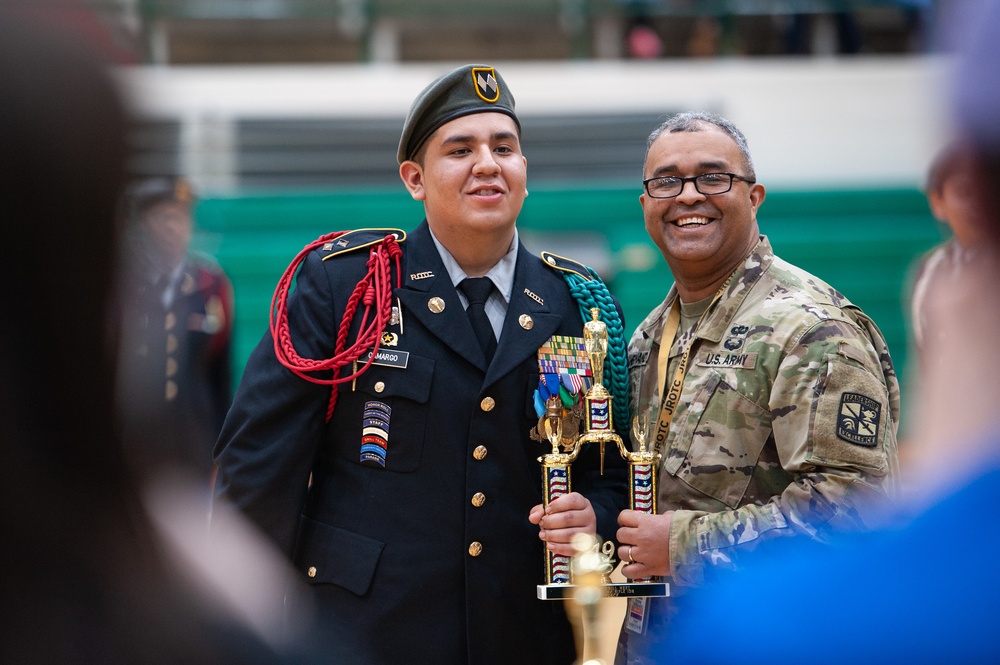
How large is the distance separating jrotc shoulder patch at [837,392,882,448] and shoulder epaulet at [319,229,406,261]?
1.24 m

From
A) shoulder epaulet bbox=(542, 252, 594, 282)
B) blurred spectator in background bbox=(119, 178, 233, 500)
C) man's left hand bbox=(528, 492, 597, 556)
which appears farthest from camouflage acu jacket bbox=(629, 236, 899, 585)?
blurred spectator in background bbox=(119, 178, 233, 500)

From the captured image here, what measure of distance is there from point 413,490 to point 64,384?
1.67m

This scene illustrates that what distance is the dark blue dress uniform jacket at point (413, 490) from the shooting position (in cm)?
247

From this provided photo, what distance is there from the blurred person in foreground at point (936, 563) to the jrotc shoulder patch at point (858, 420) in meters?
1.41

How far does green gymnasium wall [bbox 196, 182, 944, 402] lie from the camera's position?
9.14m

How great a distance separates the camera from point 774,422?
2336 millimetres

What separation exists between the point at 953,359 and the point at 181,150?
902 centimetres

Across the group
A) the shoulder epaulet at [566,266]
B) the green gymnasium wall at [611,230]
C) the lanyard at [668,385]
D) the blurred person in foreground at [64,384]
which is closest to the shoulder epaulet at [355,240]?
the shoulder epaulet at [566,266]

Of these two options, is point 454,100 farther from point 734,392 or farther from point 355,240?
point 734,392

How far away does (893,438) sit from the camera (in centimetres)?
238

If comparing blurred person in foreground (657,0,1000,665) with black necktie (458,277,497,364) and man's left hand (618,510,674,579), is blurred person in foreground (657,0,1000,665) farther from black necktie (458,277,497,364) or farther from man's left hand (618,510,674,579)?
black necktie (458,277,497,364)

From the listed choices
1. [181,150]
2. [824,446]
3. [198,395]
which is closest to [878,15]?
[181,150]

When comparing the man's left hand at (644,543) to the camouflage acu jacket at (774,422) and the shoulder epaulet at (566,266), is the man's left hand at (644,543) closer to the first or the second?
the camouflage acu jacket at (774,422)

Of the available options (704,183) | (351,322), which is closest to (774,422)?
(704,183)
